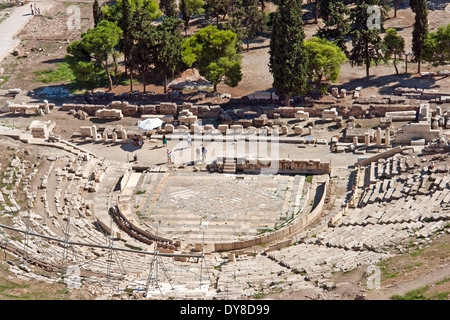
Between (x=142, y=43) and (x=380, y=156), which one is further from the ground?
(x=142, y=43)

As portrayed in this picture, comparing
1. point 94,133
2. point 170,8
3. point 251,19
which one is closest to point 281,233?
point 94,133

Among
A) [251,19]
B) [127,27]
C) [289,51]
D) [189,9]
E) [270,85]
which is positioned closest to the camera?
[289,51]

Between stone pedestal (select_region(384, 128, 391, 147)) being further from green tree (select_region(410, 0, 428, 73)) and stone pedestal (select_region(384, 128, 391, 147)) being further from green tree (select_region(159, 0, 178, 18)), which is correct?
green tree (select_region(159, 0, 178, 18))

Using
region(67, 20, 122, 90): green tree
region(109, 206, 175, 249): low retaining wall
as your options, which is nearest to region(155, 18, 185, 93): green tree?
region(67, 20, 122, 90): green tree

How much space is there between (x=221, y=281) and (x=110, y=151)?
2483cm

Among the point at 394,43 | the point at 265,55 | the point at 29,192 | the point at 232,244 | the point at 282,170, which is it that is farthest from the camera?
the point at 265,55

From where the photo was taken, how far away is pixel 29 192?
66.2 metres

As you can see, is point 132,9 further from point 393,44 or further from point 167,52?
point 393,44

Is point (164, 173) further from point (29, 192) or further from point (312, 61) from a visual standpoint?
point (312, 61)

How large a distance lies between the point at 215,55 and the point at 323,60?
10.0 meters

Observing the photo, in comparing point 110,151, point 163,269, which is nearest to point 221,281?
point 163,269

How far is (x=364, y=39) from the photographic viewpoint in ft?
285

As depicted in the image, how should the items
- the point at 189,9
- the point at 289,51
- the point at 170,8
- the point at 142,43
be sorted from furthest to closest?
the point at 189,9 < the point at 170,8 < the point at 142,43 < the point at 289,51

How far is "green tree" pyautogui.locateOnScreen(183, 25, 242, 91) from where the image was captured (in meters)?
85.6
